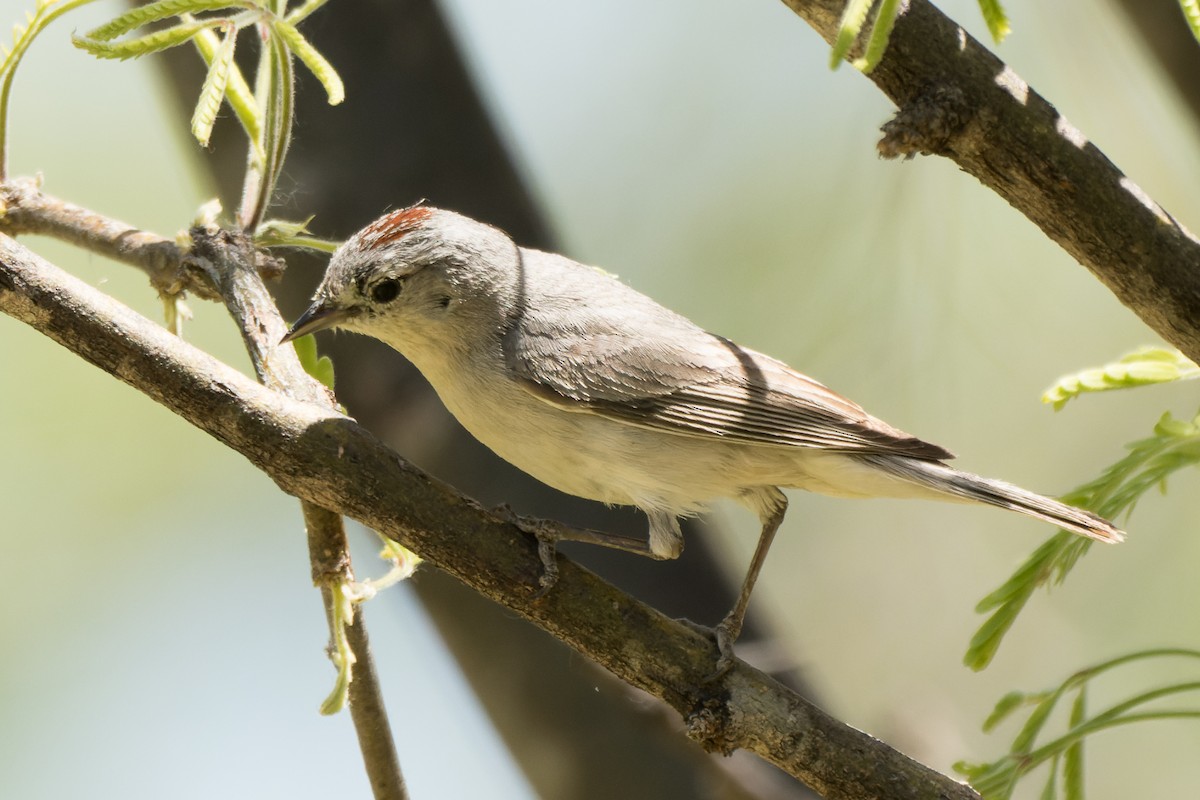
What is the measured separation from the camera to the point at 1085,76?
4.44 metres

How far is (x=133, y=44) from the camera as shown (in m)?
2.06

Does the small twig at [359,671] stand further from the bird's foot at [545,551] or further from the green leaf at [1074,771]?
the green leaf at [1074,771]

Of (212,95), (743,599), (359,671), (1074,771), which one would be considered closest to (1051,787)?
(1074,771)

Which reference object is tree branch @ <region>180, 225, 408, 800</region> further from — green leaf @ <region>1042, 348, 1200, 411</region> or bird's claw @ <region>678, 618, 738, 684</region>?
green leaf @ <region>1042, 348, 1200, 411</region>

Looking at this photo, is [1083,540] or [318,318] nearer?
[1083,540]

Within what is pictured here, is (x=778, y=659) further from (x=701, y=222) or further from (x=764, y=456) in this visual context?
(x=701, y=222)

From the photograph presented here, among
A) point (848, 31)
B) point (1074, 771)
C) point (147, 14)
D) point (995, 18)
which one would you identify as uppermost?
point (995, 18)

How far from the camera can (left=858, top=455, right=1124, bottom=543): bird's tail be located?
2.45 m

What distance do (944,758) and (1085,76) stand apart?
9.49 feet

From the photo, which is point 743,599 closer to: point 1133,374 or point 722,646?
point 722,646

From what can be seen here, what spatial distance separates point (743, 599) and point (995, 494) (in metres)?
0.75

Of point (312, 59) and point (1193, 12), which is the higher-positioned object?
point (1193, 12)

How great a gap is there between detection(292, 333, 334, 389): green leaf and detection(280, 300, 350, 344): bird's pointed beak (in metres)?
0.03

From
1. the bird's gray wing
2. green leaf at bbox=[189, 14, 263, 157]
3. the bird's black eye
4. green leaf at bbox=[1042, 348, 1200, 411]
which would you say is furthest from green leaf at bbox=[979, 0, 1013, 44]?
the bird's black eye
